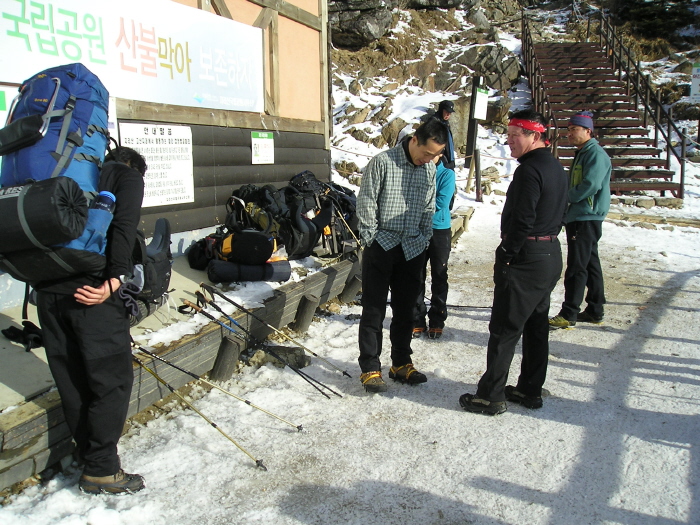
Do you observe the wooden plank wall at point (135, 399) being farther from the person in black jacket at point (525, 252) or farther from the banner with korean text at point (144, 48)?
the banner with korean text at point (144, 48)

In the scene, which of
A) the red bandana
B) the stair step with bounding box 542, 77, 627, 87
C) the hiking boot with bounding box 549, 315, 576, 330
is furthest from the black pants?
the stair step with bounding box 542, 77, 627, 87

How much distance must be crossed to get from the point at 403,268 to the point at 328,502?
6.03ft

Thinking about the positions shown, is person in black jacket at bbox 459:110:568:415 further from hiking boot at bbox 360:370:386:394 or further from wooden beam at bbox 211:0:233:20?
wooden beam at bbox 211:0:233:20

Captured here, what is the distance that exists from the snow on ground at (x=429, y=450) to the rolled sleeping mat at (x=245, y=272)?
0.33m

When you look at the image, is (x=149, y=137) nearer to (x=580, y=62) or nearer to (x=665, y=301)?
(x=665, y=301)

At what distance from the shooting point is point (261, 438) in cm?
337

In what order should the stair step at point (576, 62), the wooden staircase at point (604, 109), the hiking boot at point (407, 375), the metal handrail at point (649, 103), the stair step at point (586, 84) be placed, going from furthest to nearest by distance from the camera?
the stair step at point (576, 62) < the stair step at point (586, 84) < the wooden staircase at point (604, 109) < the metal handrail at point (649, 103) < the hiking boot at point (407, 375)

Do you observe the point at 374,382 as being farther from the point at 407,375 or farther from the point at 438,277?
the point at 438,277

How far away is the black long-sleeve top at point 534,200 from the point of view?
3.40 metres

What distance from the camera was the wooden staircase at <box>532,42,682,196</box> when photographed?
13789 mm

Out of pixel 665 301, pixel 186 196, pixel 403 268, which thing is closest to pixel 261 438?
pixel 403 268

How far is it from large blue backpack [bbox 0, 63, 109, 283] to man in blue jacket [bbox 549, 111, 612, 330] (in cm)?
432

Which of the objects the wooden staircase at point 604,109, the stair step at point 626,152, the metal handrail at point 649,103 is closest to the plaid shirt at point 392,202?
the wooden staircase at point 604,109

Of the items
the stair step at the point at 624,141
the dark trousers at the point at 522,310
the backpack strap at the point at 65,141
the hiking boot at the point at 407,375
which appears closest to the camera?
the backpack strap at the point at 65,141
